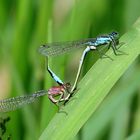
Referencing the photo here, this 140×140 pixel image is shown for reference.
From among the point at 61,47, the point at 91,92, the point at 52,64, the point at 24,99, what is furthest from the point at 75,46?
the point at 91,92

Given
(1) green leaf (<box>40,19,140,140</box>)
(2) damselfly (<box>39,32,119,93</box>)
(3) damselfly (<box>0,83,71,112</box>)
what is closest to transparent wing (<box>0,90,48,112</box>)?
(3) damselfly (<box>0,83,71,112</box>)

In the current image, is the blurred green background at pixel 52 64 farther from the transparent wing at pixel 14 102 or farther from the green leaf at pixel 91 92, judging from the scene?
the green leaf at pixel 91 92

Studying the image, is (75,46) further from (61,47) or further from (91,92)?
(91,92)

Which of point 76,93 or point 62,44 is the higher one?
point 62,44

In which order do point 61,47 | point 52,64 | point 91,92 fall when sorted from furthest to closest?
point 61,47 → point 52,64 → point 91,92

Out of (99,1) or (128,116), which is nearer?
(128,116)

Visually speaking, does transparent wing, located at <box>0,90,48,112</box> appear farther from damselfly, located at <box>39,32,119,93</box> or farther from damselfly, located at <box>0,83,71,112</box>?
damselfly, located at <box>39,32,119,93</box>

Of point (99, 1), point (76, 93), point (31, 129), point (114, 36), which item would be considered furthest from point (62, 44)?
point (99, 1)

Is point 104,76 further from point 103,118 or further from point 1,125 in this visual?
point 103,118
